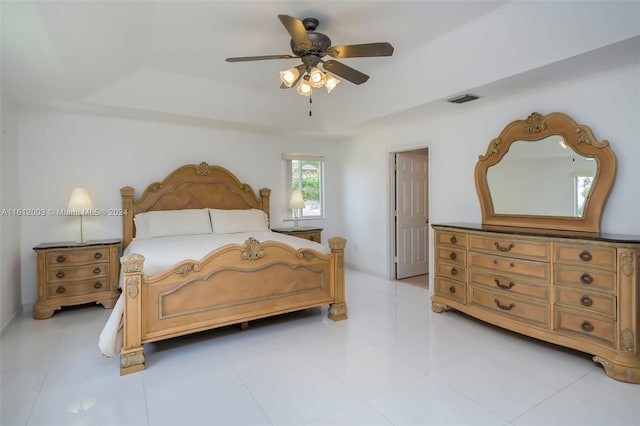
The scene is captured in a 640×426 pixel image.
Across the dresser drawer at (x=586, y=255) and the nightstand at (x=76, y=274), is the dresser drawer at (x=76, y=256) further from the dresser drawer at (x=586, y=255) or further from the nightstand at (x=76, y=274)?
the dresser drawer at (x=586, y=255)

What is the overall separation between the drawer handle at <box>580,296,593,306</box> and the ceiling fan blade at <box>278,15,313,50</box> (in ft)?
8.77

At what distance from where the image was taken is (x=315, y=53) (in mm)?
2385

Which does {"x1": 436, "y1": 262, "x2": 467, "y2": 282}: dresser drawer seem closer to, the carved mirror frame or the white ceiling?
the carved mirror frame

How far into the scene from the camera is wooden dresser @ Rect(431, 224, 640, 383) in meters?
2.18

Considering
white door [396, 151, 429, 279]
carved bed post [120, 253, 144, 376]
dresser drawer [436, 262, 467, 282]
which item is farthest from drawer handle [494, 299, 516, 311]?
carved bed post [120, 253, 144, 376]

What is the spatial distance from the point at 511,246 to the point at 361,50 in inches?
80.5

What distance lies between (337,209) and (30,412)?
4.74m

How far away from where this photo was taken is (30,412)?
187 cm

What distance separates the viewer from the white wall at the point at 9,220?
3.14 meters

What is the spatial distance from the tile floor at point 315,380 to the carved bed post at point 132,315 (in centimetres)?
11

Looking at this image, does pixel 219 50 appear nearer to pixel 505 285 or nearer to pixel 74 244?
pixel 74 244

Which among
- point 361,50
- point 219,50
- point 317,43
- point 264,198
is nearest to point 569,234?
point 361,50

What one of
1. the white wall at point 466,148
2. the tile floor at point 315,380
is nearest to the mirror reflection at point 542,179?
the white wall at point 466,148

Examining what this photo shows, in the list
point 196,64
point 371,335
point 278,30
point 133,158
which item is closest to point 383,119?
point 278,30
